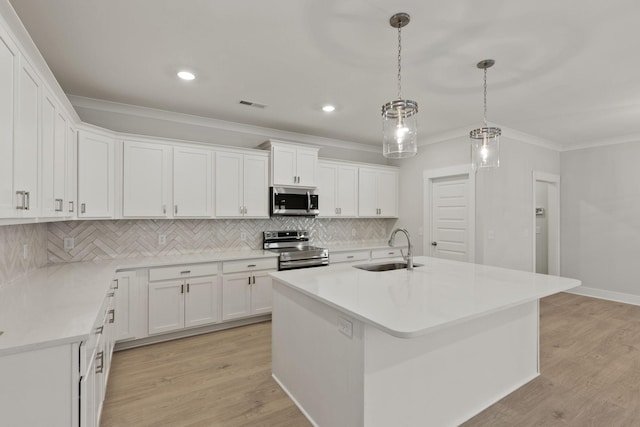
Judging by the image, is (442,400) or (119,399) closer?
(442,400)

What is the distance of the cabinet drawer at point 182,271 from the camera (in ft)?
10.7

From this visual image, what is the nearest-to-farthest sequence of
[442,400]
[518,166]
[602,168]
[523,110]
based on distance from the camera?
[442,400], [523,110], [518,166], [602,168]

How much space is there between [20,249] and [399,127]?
3.07 metres

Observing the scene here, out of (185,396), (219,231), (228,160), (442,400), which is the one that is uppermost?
(228,160)

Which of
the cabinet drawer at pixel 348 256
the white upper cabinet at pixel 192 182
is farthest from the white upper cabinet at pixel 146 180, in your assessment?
the cabinet drawer at pixel 348 256

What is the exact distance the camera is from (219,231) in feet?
13.6

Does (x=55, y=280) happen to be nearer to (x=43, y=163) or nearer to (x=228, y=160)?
(x=43, y=163)

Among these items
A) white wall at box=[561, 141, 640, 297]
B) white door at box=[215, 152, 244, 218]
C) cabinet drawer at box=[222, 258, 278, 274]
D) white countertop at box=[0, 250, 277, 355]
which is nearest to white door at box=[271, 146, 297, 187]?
white door at box=[215, 152, 244, 218]

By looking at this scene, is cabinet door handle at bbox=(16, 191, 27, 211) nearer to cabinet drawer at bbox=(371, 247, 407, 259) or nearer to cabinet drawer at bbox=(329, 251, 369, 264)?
cabinet drawer at bbox=(329, 251, 369, 264)

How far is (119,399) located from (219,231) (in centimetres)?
218

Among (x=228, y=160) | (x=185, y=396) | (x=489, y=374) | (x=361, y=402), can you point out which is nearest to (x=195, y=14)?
(x=228, y=160)

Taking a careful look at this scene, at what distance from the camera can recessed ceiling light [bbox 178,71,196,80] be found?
2.75 m

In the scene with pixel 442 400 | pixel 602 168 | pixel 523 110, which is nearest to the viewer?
pixel 442 400

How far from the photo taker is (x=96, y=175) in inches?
121
